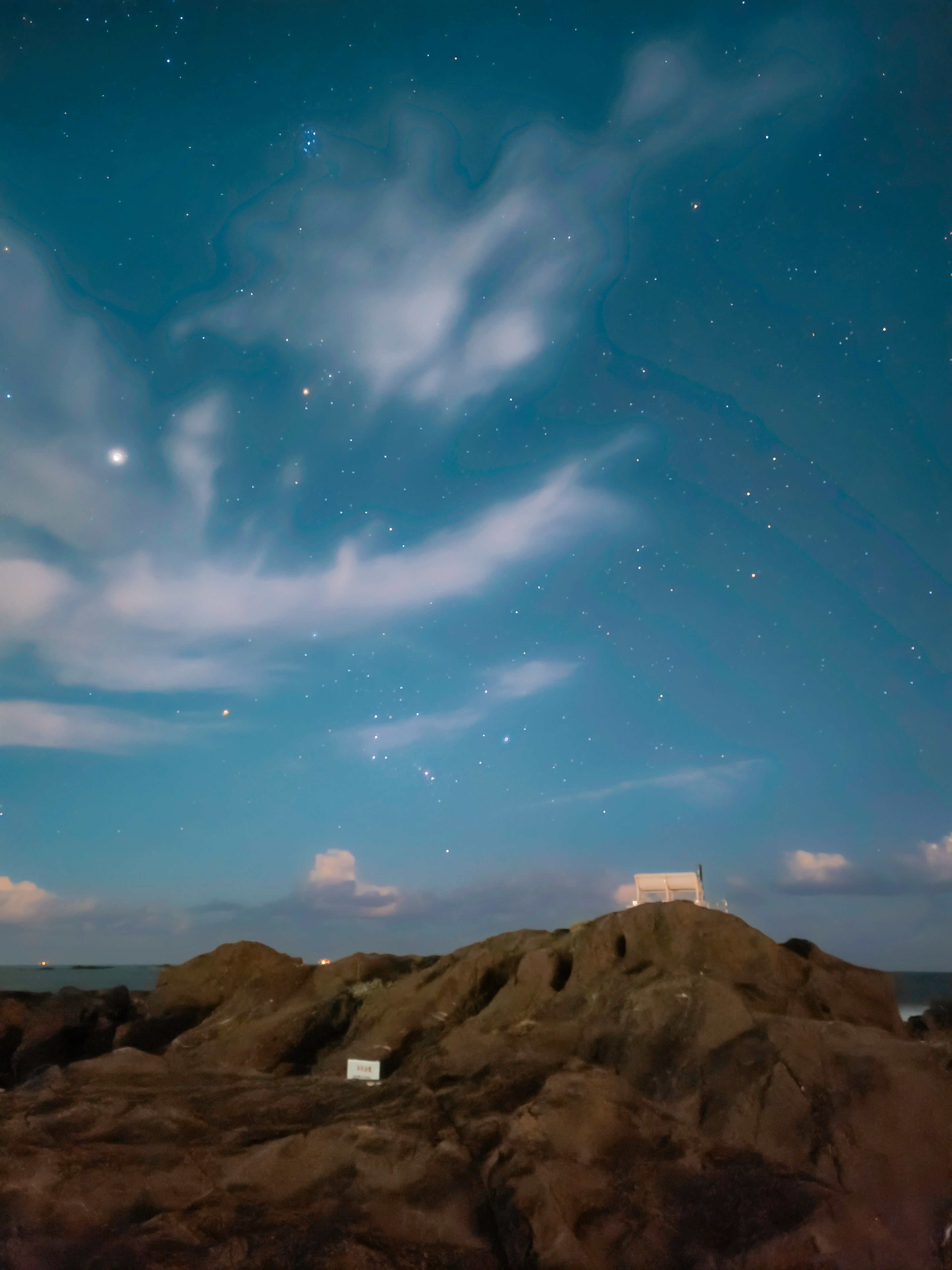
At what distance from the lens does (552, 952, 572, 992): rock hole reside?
12320 millimetres

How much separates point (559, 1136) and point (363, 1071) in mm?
3972

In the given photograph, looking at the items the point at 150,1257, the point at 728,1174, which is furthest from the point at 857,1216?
the point at 150,1257

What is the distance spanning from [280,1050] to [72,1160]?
6.28 m

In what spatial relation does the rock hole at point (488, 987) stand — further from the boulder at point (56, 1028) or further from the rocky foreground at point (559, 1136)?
the boulder at point (56, 1028)

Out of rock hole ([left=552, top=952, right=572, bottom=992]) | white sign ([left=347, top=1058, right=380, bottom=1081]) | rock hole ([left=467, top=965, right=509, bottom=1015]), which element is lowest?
white sign ([left=347, top=1058, right=380, bottom=1081])

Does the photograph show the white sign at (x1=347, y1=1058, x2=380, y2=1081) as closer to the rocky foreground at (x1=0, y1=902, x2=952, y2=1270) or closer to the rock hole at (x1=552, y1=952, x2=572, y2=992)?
the rocky foreground at (x1=0, y1=902, x2=952, y2=1270)

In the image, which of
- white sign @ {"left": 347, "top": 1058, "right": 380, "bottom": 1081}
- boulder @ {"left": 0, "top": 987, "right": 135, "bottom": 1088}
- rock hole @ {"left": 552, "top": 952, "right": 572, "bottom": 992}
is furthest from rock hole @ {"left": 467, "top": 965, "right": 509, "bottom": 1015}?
boulder @ {"left": 0, "top": 987, "right": 135, "bottom": 1088}

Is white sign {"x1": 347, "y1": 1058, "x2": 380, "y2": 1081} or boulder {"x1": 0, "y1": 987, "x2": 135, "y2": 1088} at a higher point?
white sign {"x1": 347, "y1": 1058, "x2": 380, "y2": 1081}

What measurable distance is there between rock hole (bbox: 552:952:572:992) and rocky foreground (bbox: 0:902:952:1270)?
0.15ft

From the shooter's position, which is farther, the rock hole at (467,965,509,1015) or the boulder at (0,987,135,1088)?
the boulder at (0,987,135,1088)

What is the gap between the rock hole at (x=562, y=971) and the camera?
12.3 metres

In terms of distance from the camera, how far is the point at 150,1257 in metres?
6.88

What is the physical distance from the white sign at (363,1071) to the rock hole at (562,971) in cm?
293

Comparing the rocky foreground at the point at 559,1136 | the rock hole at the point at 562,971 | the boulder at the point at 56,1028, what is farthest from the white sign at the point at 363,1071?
the boulder at the point at 56,1028
